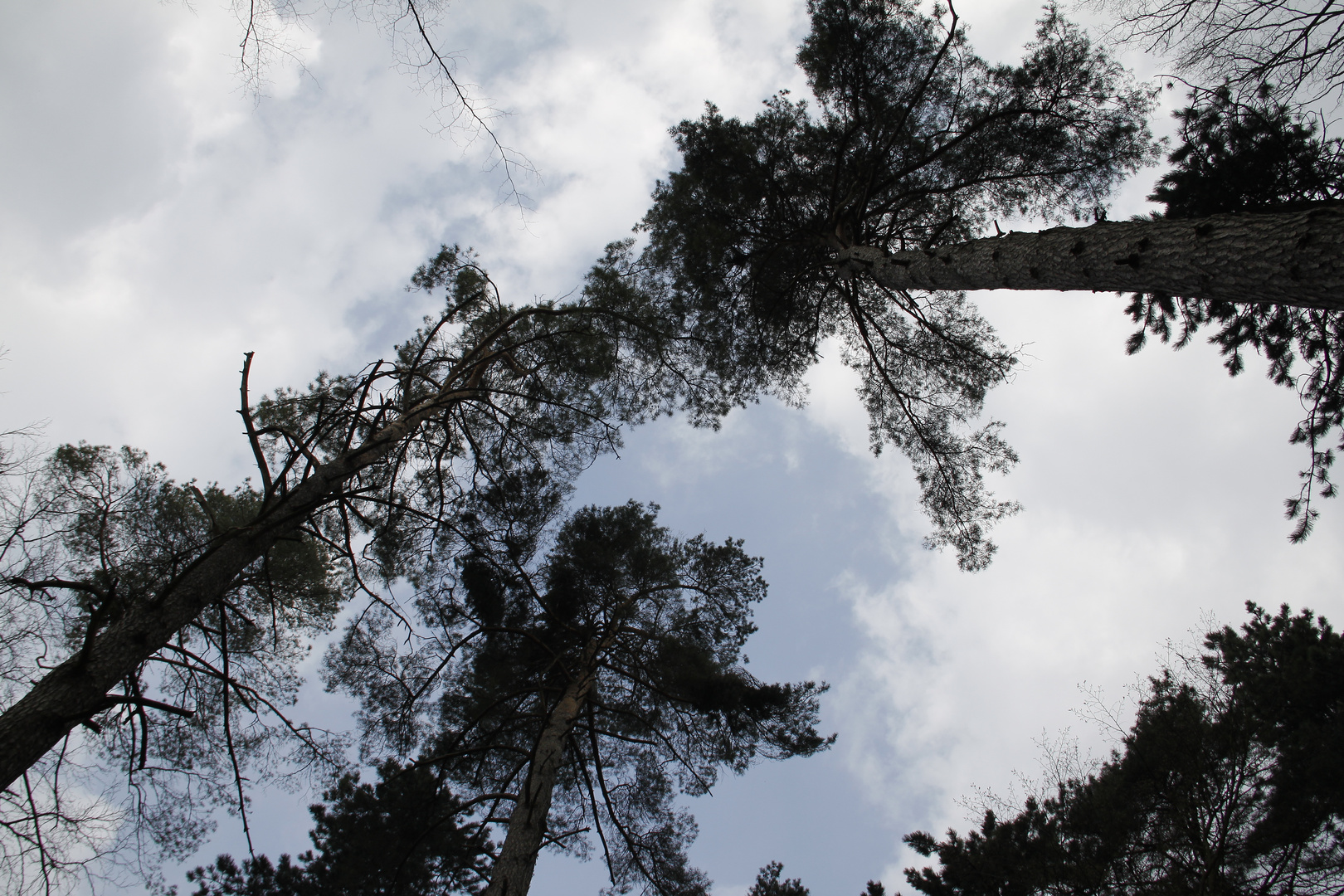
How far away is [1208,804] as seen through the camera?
6.34 meters

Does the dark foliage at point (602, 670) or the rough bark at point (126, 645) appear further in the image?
the dark foliage at point (602, 670)

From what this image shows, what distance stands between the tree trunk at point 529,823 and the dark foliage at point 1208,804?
6.33 meters

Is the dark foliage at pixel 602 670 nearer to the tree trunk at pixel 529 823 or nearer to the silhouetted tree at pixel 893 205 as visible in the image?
the tree trunk at pixel 529 823

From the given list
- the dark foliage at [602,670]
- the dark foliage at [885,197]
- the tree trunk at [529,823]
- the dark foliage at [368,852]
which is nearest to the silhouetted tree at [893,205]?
the dark foliage at [885,197]

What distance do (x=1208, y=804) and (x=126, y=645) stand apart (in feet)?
32.8

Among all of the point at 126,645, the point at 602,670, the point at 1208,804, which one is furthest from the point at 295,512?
the point at 1208,804

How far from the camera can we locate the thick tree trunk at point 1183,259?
266 cm

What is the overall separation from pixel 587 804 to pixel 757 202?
8232 millimetres

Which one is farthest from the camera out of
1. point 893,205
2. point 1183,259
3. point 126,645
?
point 893,205

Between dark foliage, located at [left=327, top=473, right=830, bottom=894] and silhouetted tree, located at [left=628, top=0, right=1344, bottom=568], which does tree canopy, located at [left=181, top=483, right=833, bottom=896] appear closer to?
dark foliage, located at [left=327, top=473, right=830, bottom=894]

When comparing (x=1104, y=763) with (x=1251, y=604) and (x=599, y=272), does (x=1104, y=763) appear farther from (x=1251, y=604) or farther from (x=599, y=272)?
(x=599, y=272)

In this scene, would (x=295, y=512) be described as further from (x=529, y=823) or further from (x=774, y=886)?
(x=774, y=886)

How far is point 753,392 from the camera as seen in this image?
8758mm

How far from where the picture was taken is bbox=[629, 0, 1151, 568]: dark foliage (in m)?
6.48
